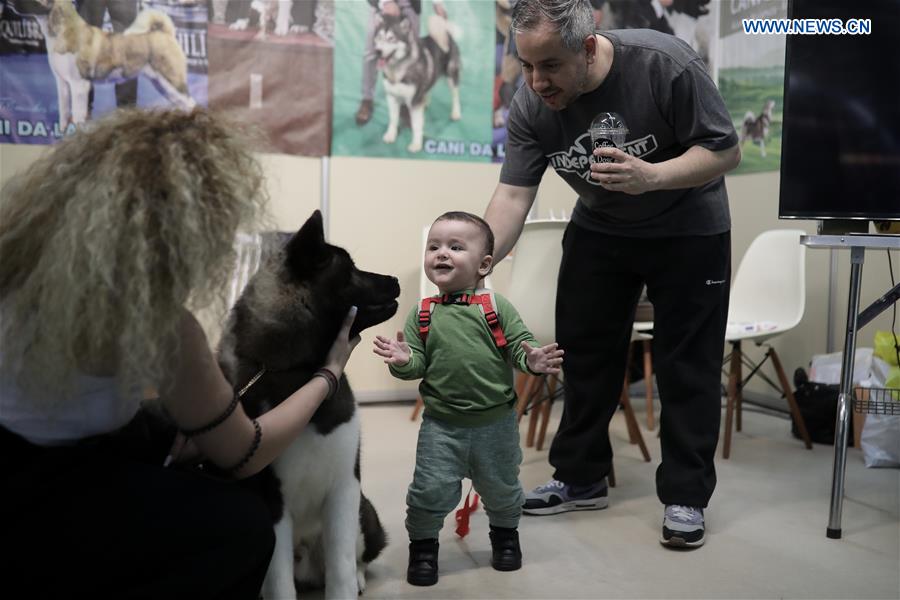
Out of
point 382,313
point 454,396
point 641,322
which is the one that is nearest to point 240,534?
point 382,313

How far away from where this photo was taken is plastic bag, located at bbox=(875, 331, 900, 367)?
3.12m

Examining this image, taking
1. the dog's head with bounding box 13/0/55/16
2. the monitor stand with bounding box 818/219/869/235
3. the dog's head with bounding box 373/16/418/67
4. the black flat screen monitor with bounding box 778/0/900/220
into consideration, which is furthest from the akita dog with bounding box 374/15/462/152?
the monitor stand with bounding box 818/219/869/235

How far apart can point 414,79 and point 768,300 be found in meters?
2.22

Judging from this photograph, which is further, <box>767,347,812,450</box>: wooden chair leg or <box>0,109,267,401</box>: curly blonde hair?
<box>767,347,812,450</box>: wooden chair leg

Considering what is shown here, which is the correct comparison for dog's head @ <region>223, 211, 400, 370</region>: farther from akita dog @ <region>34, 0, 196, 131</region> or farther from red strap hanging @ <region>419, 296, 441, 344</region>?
akita dog @ <region>34, 0, 196, 131</region>

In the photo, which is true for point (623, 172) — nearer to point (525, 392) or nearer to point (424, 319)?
point (424, 319)

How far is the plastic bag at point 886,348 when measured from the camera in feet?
10.2

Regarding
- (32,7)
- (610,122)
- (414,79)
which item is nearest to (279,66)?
(414,79)

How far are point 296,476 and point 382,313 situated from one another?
362mm

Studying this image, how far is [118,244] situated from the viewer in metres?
1.00

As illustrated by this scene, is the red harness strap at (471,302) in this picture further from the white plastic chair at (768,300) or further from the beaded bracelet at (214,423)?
the white plastic chair at (768,300)

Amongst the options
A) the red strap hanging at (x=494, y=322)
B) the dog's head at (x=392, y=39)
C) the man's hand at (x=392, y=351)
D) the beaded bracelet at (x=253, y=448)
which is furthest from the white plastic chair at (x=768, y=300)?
the beaded bracelet at (x=253, y=448)

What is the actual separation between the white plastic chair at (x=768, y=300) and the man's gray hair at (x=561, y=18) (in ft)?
6.14

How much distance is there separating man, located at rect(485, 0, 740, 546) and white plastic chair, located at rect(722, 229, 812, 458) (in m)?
1.20
